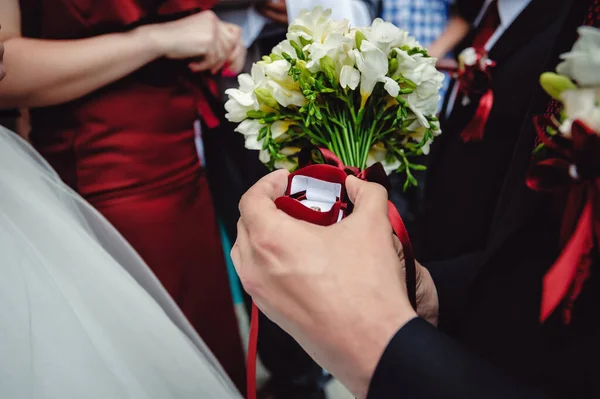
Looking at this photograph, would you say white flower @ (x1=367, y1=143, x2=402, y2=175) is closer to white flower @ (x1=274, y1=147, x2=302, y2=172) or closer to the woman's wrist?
white flower @ (x1=274, y1=147, x2=302, y2=172)

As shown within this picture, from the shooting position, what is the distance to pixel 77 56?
0.84 metres

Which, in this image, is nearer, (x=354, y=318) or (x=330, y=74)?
(x=354, y=318)

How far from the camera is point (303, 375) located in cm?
158

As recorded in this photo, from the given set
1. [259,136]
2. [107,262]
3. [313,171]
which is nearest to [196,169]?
[107,262]

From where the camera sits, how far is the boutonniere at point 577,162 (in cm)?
39

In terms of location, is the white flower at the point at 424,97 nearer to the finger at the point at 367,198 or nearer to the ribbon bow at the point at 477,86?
the finger at the point at 367,198

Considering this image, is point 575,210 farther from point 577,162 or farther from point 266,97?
point 266,97

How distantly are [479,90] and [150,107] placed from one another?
2.74 ft

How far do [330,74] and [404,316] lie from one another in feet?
1.06

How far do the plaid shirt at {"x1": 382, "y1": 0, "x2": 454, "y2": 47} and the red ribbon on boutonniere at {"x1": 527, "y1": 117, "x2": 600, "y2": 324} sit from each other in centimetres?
182

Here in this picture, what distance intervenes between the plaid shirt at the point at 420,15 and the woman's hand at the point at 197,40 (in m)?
1.26

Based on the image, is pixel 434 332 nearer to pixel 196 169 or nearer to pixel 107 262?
pixel 107 262

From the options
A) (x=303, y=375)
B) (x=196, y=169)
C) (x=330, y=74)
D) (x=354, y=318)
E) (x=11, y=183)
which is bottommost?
(x=303, y=375)

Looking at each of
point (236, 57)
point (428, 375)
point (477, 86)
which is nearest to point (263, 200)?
→ point (428, 375)
